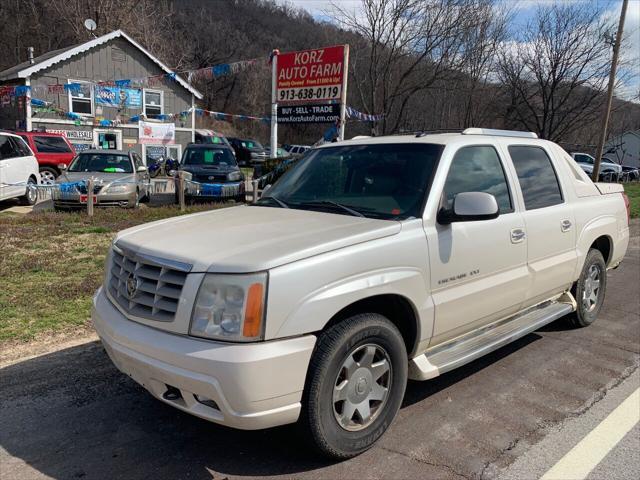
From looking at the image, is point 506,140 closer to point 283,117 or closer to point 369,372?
point 369,372

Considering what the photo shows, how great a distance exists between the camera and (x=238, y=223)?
339cm

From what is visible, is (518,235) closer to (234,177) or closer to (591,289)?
(591,289)

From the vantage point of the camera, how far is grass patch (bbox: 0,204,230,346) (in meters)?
4.86

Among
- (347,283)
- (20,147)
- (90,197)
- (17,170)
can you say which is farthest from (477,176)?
(20,147)

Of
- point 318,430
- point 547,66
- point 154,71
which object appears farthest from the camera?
point 547,66

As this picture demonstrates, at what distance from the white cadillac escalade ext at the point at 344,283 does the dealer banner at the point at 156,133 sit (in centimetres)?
2231

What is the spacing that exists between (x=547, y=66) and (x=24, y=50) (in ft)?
137

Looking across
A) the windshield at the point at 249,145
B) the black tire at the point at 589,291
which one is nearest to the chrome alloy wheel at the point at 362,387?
the black tire at the point at 589,291

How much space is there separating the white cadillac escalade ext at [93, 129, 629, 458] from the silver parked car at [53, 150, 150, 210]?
28.8 ft

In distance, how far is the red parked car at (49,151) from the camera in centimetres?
1659

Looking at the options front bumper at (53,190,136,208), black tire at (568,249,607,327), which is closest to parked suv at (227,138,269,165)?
front bumper at (53,190,136,208)

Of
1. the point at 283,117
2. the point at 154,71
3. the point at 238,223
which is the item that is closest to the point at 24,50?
the point at 154,71

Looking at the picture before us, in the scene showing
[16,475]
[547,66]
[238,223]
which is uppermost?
[547,66]

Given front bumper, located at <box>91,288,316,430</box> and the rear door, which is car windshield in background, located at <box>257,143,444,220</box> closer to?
the rear door
